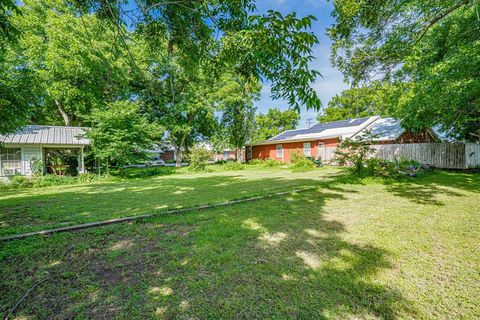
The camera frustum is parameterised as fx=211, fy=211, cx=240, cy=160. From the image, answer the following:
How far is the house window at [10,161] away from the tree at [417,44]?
58.3ft

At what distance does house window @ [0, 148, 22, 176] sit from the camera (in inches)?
491

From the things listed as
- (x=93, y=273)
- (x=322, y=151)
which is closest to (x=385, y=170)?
(x=93, y=273)

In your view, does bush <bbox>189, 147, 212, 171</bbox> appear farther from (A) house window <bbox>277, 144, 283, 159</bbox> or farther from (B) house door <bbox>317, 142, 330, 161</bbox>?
(B) house door <bbox>317, 142, 330, 161</bbox>

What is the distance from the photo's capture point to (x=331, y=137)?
61.8ft

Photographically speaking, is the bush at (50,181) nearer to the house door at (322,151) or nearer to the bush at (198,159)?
the bush at (198,159)

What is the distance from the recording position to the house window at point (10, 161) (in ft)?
40.9

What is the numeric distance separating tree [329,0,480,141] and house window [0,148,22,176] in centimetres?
1778

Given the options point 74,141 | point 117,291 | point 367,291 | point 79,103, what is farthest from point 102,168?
point 367,291

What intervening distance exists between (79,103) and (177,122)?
28.1 ft

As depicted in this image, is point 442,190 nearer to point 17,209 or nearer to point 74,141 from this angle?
point 17,209

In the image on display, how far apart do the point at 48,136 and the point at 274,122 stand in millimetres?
35155

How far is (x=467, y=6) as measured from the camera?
5.09m

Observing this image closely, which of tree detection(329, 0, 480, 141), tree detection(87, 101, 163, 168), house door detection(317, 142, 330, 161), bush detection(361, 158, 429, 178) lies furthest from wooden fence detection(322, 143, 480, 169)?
tree detection(87, 101, 163, 168)

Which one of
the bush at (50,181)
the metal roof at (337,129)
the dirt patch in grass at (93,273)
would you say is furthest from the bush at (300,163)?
the bush at (50,181)
